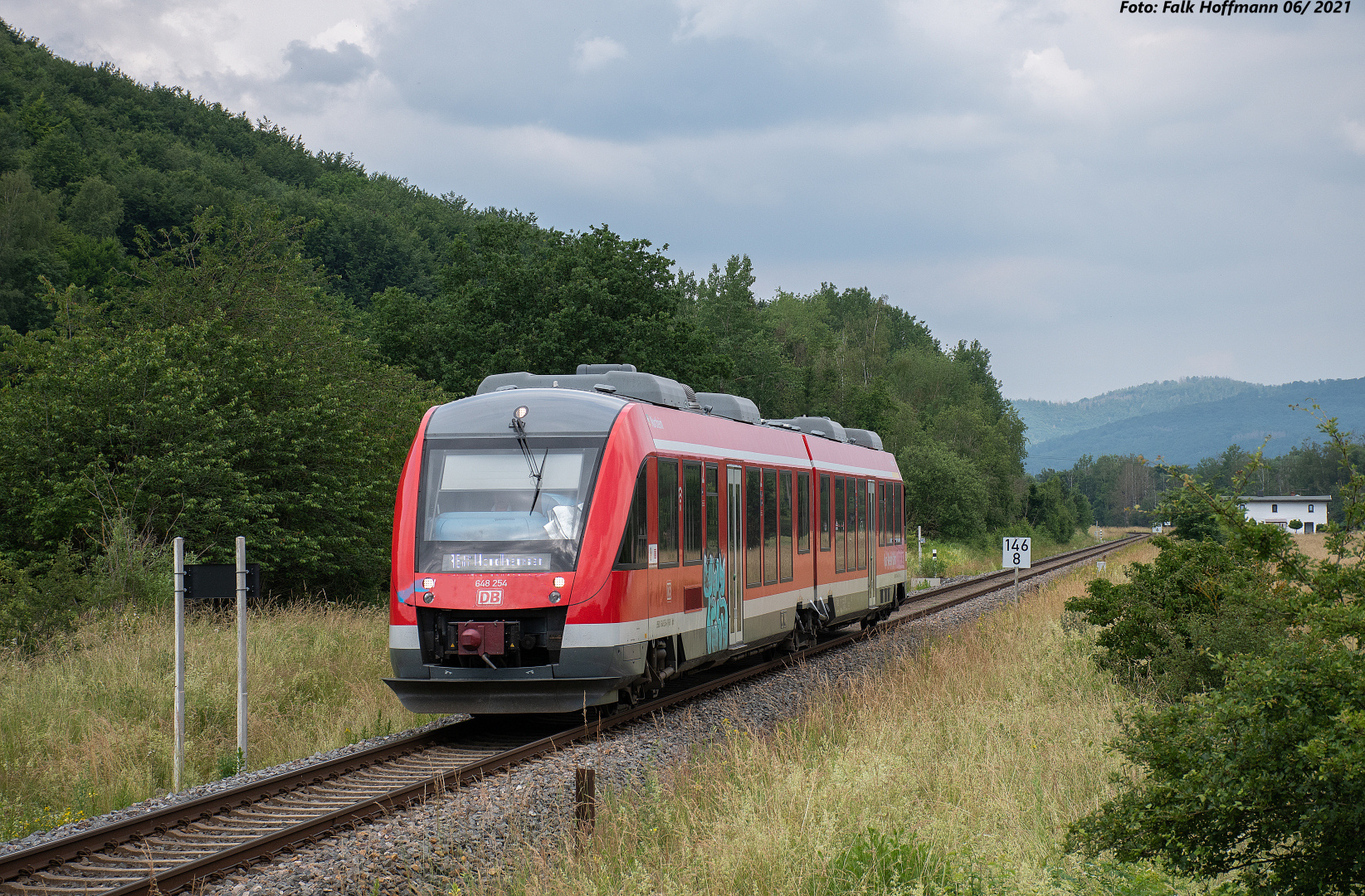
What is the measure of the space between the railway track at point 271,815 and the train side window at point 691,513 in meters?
1.83

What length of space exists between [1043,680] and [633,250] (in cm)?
2920

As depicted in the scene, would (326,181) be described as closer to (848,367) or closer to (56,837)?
(848,367)

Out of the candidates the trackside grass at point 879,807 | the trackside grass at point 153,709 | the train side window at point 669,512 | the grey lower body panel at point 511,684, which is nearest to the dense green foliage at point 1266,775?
the trackside grass at point 879,807

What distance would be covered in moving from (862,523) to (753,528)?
20.7 feet

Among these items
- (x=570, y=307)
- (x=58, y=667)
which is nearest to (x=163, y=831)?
(x=58, y=667)

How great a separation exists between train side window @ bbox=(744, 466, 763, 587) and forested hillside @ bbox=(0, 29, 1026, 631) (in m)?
8.61

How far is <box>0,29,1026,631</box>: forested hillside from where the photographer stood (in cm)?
1983

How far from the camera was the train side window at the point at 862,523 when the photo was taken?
20.5 m

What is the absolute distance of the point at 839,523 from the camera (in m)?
19.0

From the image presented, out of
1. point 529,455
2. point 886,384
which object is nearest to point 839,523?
point 529,455

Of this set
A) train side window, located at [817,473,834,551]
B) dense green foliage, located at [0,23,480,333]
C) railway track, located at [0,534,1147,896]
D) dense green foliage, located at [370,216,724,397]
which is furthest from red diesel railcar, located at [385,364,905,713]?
dense green foliage, located at [0,23,480,333]

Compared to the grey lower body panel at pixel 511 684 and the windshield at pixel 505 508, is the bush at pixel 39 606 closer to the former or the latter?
the grey lower body panel at pixel 511 684

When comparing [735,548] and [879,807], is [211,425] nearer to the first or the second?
[735,548]

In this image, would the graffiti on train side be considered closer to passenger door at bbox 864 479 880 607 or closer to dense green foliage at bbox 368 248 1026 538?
passenger door at bbox 864 479 880 607
